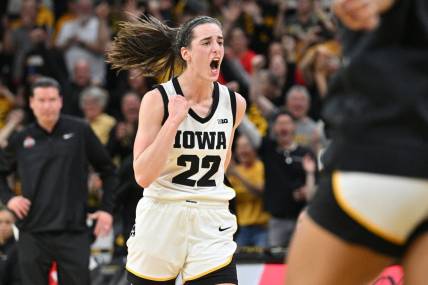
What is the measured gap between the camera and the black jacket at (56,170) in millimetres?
7566

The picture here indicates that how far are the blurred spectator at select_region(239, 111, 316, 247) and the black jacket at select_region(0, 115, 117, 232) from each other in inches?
110

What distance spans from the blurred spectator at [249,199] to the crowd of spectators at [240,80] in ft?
0.04

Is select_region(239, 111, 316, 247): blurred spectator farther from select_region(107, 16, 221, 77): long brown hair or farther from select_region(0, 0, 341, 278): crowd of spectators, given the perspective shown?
select_region(107, 16, 221, 77): long brown hair

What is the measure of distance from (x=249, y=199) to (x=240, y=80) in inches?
100.0

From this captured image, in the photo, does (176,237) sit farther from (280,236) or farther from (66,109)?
(66,109)

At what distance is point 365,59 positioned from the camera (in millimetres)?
2848

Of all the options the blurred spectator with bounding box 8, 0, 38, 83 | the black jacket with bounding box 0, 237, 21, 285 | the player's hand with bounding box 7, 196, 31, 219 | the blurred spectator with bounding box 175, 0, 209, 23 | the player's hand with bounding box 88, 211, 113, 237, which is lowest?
the black jacket with bounding box 0, 237, 21, 285

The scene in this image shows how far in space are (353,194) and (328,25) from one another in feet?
34.8

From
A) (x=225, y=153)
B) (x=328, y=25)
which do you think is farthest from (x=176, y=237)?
(x=328, y=25)

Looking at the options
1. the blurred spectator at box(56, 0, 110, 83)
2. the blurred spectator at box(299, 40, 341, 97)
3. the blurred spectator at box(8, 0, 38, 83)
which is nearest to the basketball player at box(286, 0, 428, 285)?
the blurred spectator at box(299, 40, 341, 97)

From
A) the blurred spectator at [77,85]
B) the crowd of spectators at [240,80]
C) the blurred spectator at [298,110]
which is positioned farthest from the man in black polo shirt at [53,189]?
the blurred spectator at [77,85]

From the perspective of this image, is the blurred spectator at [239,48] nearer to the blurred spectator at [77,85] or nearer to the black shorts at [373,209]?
the blurred spectator at [77,85]

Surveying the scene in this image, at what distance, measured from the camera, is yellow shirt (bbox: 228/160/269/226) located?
1059cm

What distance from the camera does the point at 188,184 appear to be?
17.7 ft
